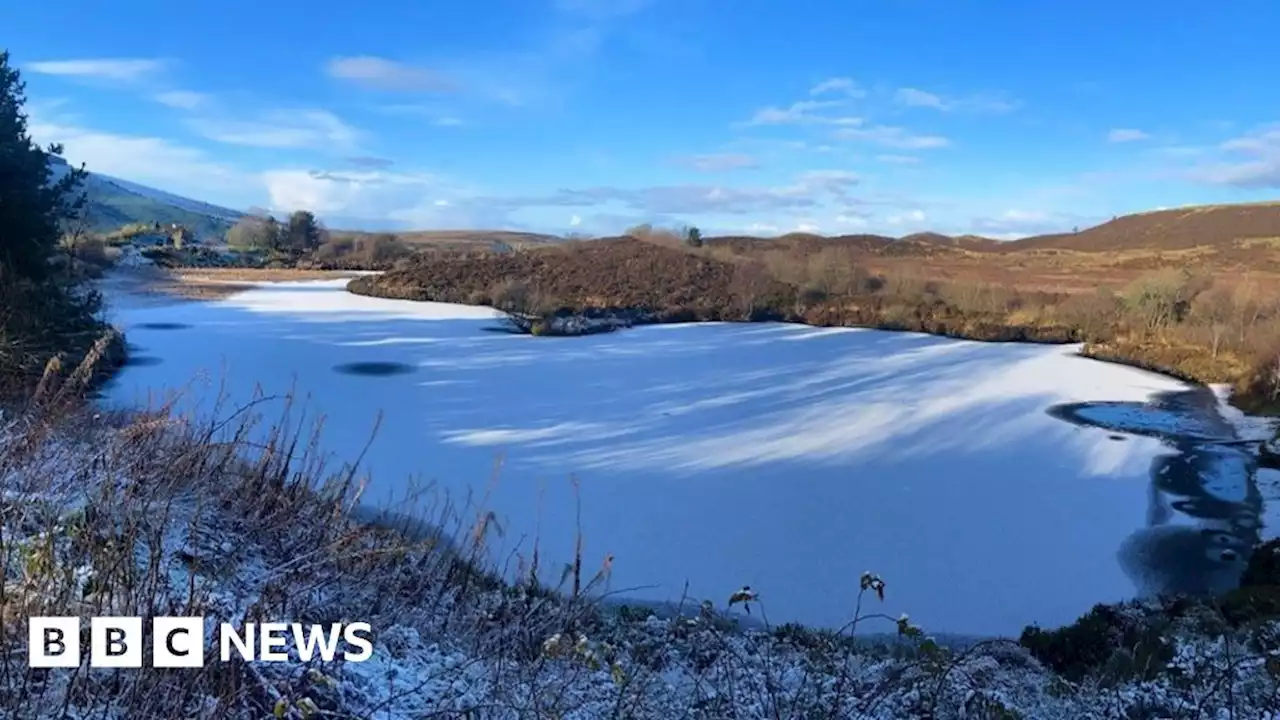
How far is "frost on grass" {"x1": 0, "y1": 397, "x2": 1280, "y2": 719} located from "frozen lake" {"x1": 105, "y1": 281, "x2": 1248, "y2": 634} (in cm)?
94

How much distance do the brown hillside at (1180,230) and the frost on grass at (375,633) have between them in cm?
6712

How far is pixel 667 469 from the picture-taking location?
8359 millimetres

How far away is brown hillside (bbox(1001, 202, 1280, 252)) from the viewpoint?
6247 cm

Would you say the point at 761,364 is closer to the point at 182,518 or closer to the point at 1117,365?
the point at 1117,365

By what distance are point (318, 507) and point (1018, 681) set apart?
3.20m

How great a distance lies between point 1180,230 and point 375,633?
269 feet

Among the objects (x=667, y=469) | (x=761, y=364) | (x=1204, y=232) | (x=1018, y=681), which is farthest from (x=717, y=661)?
(x=1204, y=232)

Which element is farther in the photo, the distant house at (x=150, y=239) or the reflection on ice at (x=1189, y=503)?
the distant house at (x=150, y=239)

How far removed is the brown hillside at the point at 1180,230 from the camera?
62.5 m

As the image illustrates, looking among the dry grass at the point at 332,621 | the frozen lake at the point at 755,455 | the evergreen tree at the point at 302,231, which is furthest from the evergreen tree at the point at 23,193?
the evergreen tree at the point at 302,231

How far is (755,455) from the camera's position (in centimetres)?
905

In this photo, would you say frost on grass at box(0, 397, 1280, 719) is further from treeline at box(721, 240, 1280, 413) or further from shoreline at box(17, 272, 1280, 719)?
treeline at box(721, 240, 1280, 413)

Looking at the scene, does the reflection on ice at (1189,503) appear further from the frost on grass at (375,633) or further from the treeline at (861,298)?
the treeline at (861,298)

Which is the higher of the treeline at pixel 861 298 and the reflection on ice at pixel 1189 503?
the treeline at pixel 861 298
